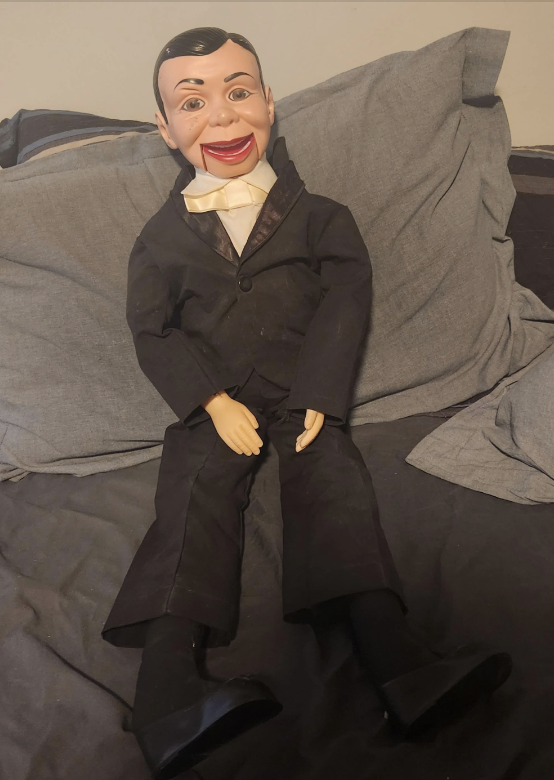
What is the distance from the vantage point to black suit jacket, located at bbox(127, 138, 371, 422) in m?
0.83

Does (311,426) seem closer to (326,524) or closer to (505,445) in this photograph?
(326,524)

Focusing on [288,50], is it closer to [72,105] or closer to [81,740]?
[72,105]

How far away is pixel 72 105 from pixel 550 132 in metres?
0.91

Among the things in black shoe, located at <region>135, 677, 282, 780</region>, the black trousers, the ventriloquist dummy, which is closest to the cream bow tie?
the ventriloquist dummy

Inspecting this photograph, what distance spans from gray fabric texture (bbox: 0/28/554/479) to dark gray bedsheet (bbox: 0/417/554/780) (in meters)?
0.09

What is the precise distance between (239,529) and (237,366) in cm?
22

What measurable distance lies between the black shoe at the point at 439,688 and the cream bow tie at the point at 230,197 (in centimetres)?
59

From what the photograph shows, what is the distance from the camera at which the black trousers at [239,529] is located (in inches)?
28.0

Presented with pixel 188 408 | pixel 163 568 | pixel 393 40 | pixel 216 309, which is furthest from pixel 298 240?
pixel 393 40

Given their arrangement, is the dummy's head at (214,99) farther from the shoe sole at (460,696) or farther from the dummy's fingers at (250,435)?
the shoe sole at (460,696)

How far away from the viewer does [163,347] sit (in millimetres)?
851

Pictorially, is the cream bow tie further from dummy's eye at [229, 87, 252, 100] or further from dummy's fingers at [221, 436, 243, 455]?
dummy's fingers at [221, 436, 243, 455]

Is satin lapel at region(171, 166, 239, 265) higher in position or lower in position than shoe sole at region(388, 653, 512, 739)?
higher

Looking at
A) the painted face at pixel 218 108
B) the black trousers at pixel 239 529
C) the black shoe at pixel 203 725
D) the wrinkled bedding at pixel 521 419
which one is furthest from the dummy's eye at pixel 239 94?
the black shoe at pixel 203 725
